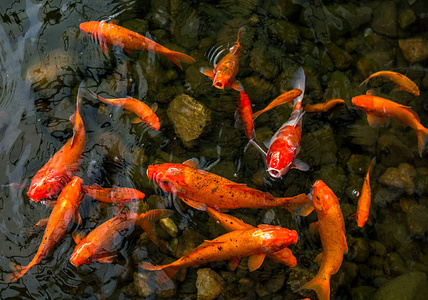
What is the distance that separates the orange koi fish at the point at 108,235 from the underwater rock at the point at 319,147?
2.44 metres

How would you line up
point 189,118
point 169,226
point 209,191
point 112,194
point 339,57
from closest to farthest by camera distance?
point 209,191 → point 112,194 → point 169,226 → point 189,118 → point 339,57

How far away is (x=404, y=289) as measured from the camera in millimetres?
5004

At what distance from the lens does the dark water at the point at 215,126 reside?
4.90 m

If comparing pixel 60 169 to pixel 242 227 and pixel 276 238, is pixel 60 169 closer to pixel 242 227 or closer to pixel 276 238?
pixel 242 227

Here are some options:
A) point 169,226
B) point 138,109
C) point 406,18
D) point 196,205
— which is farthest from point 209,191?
point 406,18

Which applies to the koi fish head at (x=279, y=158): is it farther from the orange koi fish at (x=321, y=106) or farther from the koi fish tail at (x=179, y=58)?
the koi fish tail at (x=179, y=58)

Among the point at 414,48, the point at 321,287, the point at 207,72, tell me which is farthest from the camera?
the point at 414,48

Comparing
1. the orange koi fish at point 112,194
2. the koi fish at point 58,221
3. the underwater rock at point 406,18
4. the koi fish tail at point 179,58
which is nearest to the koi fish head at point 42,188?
the koi fish at point 58,221

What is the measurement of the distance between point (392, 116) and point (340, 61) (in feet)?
4.29

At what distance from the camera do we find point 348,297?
16.7 feet

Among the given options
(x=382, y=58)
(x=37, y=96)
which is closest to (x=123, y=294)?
(x=37, y=96)

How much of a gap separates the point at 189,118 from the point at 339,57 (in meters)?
2.94

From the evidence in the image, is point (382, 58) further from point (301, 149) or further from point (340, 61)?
point (301, 149)

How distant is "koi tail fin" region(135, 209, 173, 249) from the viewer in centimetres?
492
